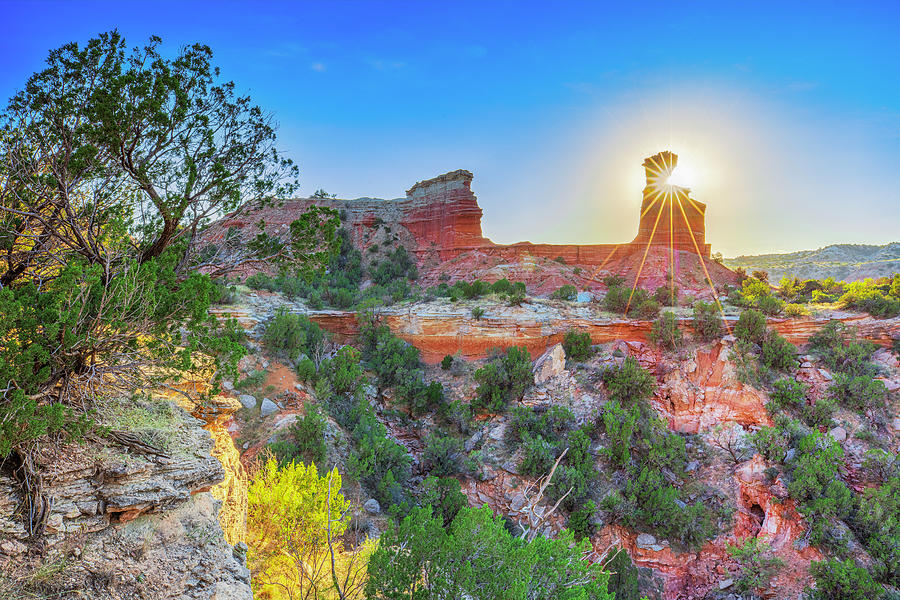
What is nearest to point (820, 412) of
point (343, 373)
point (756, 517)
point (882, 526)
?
point (882, 526)

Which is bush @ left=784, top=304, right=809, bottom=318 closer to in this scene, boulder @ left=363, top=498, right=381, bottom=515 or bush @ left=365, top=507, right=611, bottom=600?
bush @ left=365, top=507, right=611, bottom=600

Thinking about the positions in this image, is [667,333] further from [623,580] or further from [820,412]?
[623,580]

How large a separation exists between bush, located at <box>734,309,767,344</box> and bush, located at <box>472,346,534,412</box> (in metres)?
9.38

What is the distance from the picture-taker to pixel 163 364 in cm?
527

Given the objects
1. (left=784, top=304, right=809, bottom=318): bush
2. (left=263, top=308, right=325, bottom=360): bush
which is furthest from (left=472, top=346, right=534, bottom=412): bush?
(left=784, top=304, right=809, bottom=318): bush

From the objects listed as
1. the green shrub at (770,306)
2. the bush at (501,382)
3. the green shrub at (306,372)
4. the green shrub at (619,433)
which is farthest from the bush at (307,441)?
the green shrub at (770,306)

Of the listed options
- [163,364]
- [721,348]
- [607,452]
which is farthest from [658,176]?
[163,364]

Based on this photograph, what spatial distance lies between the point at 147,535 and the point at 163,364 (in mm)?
1918

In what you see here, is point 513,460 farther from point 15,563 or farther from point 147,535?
point 15,563

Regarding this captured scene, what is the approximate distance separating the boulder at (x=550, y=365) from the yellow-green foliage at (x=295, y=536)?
11.4 m

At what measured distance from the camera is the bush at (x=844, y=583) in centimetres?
953

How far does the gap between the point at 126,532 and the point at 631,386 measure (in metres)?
16.3

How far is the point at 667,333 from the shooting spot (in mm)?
19234

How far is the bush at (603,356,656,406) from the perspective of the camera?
16.7 metres
